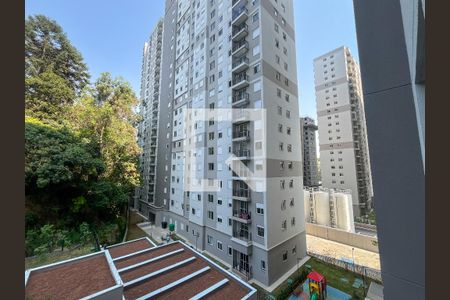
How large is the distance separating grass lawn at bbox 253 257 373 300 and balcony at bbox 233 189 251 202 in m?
6.97

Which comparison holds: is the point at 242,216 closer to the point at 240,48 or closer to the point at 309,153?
the point at 240,48

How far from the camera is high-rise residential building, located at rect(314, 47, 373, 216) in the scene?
3991 centimetres

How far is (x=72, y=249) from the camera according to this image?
19109 millimetres

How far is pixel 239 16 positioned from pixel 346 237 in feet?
100

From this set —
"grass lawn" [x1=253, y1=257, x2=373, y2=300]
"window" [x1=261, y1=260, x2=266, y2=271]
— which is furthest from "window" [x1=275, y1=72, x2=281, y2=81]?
"grass lawn" [x1=253, y1=257, x2=373, y2=300]

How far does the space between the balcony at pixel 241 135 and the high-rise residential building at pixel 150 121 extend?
67.0 ft

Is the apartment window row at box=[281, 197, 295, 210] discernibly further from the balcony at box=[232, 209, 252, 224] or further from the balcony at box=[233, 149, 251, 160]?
the balcony at box=[233, 149, 251, 160]

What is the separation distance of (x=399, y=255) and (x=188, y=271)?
10.8 m

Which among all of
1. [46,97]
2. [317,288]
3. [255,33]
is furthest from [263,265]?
[46,97]

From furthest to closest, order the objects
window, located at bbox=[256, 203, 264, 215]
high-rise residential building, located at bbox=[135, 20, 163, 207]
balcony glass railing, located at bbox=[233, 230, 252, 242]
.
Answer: high-rise residential building, located at bbox=[135, 20, 163, 207] < balcony glass railing, located at bbox=[233, 230, 252, 242] < window, located at bbox=[256, 203, 264, 215]

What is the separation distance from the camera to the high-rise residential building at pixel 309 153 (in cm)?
5556

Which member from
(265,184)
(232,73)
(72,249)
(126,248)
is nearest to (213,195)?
(265,184)

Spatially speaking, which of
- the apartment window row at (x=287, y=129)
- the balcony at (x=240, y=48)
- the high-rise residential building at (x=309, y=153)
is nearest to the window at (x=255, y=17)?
the balcony at (x=240, y=48)

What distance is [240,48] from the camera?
1911 cm
